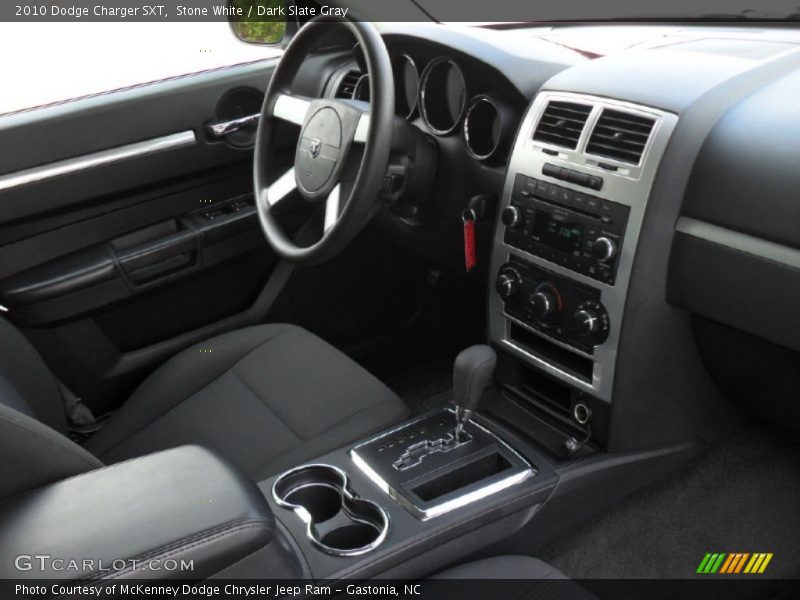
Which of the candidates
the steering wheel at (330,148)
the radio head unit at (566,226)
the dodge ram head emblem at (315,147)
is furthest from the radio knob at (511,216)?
the dodge ram head emblem at (315,147)

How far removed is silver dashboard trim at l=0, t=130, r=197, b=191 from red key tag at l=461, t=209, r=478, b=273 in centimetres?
75

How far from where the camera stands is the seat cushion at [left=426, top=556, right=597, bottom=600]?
47.4 inches

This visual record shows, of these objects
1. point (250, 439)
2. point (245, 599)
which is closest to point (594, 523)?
point (250, 439)

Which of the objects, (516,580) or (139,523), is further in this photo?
(516,580)

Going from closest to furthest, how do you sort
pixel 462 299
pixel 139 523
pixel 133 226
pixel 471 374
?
pixel 139 523
pixel 471 374
pixel 133 226
pixel 462 299

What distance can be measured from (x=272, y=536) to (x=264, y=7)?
1.54 m

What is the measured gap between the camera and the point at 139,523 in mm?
893

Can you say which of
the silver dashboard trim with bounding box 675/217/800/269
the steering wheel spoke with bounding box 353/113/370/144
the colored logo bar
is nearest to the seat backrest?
the steering wheel spoke with bounding box 353/113/370/144

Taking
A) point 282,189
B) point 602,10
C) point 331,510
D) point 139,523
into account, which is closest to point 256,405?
point 331,510

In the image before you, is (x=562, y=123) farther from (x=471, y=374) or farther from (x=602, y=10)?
(x=602, y=10)

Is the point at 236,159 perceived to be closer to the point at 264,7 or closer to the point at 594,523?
the point at 264,7

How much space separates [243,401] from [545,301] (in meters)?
0.60

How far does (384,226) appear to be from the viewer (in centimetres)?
215

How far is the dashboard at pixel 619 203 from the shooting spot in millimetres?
1324
